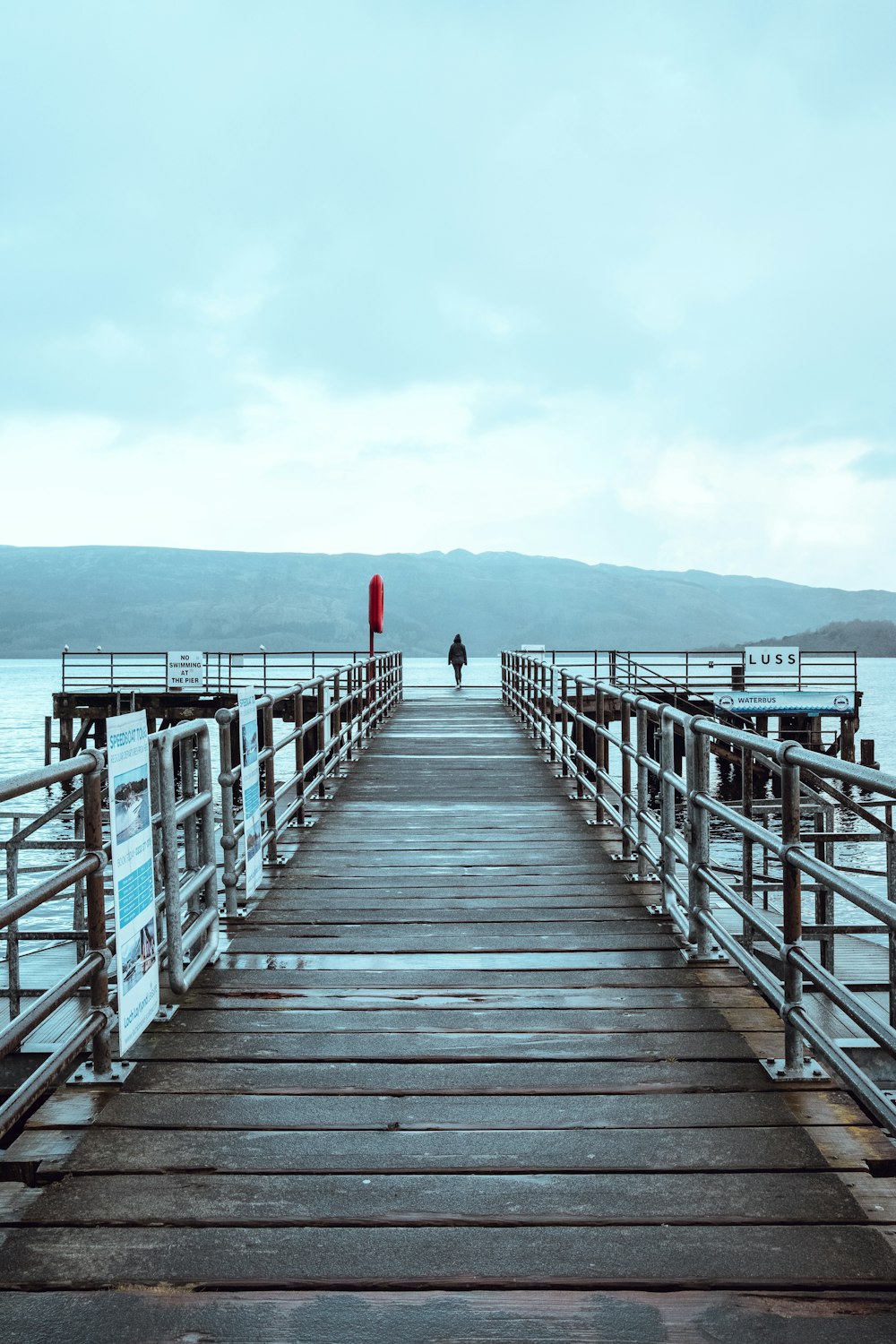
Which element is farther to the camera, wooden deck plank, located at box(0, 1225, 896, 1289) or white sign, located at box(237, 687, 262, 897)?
white sign, located at box(237, 687, 262, 897)

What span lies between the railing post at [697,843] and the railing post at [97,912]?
2373 mm

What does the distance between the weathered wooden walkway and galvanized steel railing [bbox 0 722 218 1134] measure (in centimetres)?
19

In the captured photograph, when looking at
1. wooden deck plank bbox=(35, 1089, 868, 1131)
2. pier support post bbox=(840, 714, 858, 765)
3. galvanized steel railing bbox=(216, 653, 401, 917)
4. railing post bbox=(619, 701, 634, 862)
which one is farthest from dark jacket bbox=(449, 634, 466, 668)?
wooden deck plank bbox=(35, 1089, 868, 1131)

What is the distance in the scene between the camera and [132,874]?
132 inches

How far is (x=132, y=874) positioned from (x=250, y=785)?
1.93m

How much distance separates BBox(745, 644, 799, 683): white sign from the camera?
22.2m

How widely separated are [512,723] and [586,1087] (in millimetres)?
13813

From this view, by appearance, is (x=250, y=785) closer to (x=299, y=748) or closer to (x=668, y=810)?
(x=668, y=810)

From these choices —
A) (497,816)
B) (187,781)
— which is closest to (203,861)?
(187,781)

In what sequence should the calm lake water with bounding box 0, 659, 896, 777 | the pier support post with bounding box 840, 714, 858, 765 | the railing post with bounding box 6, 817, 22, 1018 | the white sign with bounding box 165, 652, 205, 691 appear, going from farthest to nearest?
the calm lake water with bounding box 0, 659, 896, 777 → the white sign with bounding box 165, 652, 205, 691 → the pier support post with bounding box 840, 714, 858, 765 → the railing post with bounding box 6, 817, 22, 1018

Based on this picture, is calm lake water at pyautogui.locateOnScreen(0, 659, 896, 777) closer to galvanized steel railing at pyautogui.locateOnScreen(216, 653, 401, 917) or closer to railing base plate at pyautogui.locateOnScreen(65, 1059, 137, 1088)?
galvanized steel railing at pyautogui.locateOnScreen(216, 653, 401, 917)

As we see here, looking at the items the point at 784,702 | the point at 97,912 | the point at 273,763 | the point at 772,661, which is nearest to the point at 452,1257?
the point at 97,912

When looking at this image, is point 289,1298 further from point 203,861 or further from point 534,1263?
point 203,861

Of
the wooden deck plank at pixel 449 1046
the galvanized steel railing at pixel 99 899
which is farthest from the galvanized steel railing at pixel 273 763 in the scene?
the wooden deck plank at pixel 449 1046
